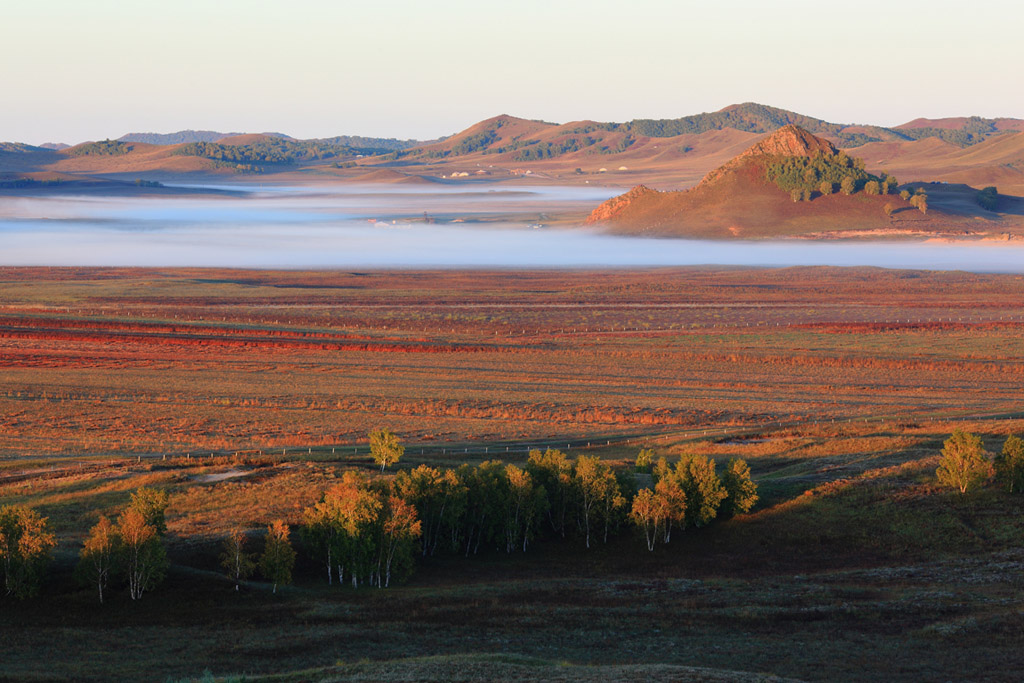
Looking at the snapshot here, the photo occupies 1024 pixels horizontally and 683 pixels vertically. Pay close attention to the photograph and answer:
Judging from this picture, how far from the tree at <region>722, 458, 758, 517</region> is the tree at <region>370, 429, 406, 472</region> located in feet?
54.6

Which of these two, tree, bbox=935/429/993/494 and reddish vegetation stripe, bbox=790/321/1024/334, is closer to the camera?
tree, bbox=935/429/993/494

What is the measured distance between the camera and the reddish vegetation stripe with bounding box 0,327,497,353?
333 ft

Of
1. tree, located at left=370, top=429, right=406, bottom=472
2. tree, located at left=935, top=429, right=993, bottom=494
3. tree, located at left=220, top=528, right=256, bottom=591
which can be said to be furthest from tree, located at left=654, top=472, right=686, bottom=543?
tree, located at left=220, top=528, right=256, bottom=591

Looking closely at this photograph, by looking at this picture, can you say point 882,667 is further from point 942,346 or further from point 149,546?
point 942,346

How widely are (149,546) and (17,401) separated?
4304 centimetres

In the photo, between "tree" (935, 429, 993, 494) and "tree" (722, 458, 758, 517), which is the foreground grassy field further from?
"tree" (935, 429, 993, 494)

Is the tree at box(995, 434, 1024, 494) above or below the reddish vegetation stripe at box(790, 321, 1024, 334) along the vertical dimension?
above

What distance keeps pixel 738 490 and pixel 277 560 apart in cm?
2157

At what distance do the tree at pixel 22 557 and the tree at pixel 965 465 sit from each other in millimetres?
39447

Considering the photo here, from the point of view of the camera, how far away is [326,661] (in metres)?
32.6

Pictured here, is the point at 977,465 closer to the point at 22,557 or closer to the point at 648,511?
the point at 648,511

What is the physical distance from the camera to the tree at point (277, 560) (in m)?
42.3

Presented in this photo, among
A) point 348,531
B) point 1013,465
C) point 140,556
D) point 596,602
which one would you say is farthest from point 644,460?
point 140,556

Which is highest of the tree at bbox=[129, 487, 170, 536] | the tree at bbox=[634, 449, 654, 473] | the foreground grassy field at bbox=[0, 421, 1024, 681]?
the tree at bbox=[129, 487, 170, 536]
